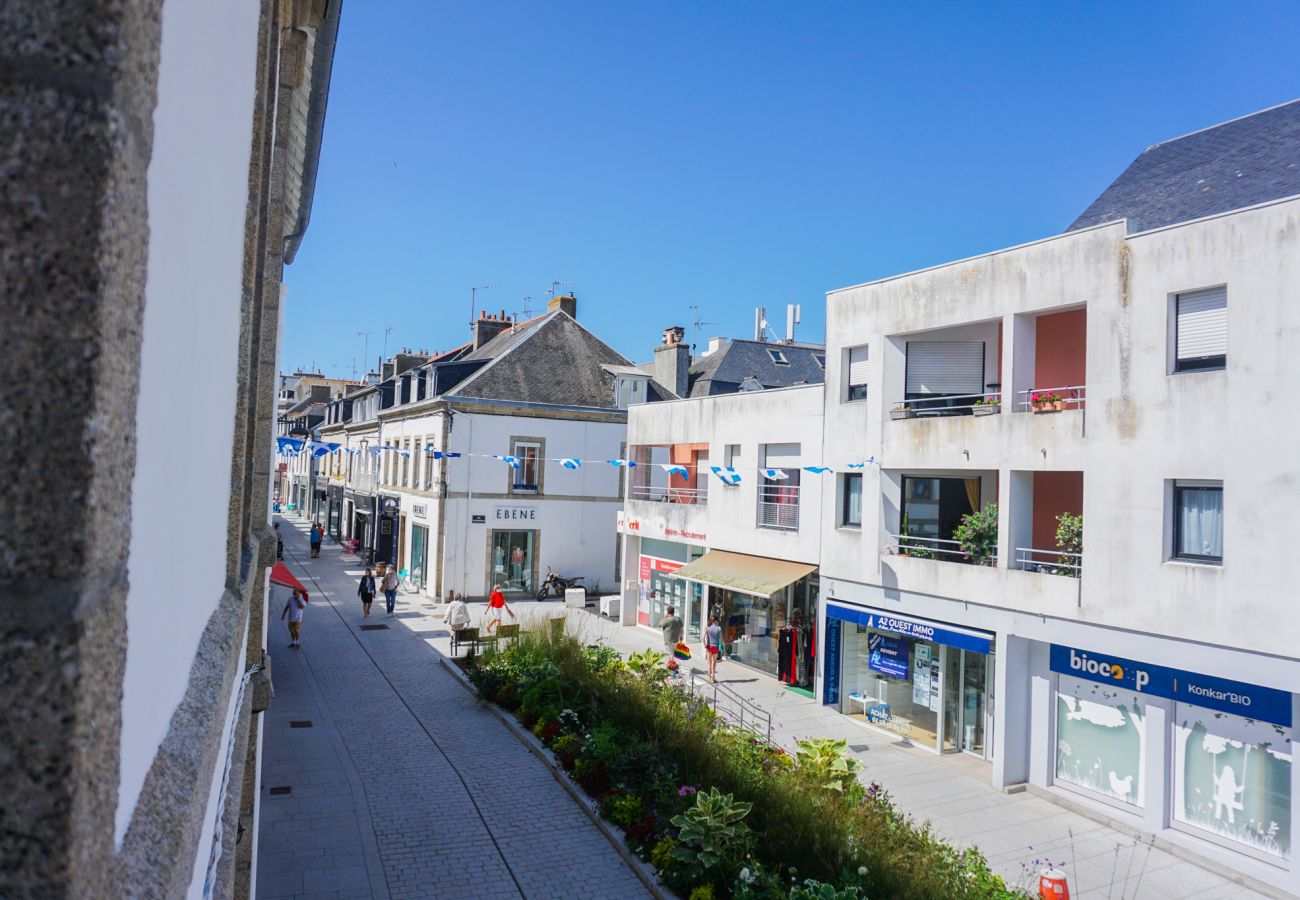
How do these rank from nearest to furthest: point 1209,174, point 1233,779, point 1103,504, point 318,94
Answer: point 318,94 < point 1233,779 < point 1103,504 < point 1209,174

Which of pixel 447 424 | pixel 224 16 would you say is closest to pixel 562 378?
pixel 447 424

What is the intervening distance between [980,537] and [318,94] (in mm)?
12596

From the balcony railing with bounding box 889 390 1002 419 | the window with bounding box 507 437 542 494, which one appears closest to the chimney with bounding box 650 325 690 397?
the window with bounding box 507 437 542 494

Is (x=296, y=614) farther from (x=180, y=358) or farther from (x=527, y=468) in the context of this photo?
(x=180, y=358)

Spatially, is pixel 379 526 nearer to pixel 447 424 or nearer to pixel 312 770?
pixel 447 424

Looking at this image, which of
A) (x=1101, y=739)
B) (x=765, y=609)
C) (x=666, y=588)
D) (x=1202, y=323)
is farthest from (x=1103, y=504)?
(x=666, y=588)

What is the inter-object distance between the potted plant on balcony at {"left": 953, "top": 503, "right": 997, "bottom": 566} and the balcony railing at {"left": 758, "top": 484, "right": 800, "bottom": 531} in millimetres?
5033

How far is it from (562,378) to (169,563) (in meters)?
31.2

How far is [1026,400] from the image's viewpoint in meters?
15.2

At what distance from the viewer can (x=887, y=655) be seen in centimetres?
1742

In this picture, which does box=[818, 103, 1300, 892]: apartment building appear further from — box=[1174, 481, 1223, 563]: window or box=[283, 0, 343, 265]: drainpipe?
box=[283, 0, 343, 265]: drainpipe

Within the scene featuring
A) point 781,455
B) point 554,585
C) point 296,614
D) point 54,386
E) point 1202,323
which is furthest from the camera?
point 554,585

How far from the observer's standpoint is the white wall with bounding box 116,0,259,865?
115 centimetres

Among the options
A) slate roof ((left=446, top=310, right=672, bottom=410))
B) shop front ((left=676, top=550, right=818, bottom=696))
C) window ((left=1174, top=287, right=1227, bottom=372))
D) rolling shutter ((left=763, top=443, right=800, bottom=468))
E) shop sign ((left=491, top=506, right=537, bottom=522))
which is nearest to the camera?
window ((left=1174, top=287, right=1227, bottom=372))
